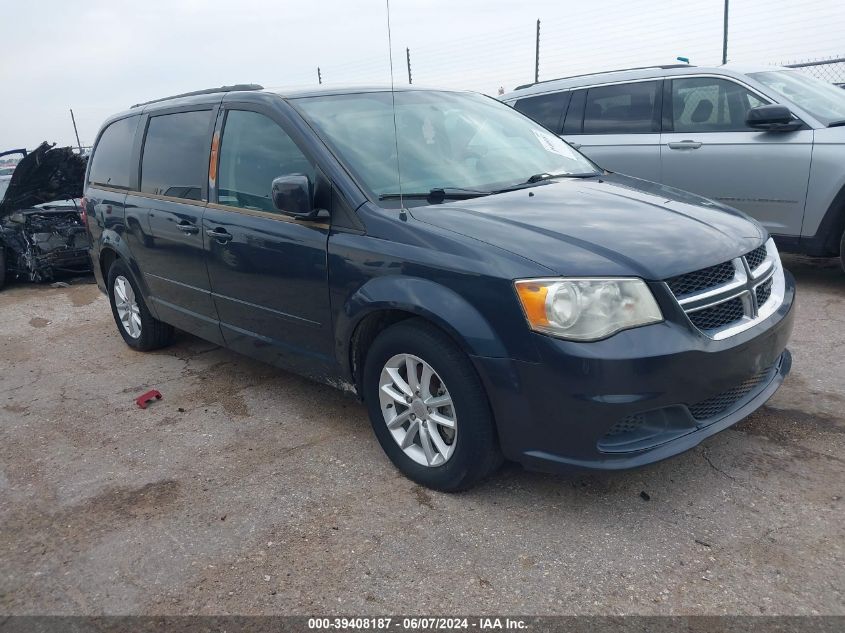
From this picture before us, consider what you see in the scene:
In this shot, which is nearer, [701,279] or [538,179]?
[701,279]

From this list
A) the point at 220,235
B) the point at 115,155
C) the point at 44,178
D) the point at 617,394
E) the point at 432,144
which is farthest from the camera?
the point at 44,178

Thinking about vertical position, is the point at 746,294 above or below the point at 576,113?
below

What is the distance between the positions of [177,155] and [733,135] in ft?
14.4

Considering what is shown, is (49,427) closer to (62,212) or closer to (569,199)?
(569,199)

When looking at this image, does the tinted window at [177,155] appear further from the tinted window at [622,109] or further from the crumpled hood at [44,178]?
the crumpled hood at [44,178]

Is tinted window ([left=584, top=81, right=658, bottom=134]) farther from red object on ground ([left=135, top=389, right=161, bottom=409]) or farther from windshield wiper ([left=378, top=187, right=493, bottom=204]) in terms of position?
red object on ground ([left=135, top=389, right=161, bottom=409])

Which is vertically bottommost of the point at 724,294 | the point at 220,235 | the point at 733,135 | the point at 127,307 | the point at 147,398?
the point at 147,398

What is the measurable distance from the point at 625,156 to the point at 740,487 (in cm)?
424

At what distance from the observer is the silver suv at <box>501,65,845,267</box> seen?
5.56 metres

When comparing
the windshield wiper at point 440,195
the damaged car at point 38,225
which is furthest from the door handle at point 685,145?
the damaged car at point 38,225

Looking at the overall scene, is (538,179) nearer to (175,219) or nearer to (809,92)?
(175,219)

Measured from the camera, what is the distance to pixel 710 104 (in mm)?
6102

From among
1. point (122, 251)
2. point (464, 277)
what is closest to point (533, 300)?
point (464, 277)

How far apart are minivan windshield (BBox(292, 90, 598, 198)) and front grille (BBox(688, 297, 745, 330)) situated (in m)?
1.18
